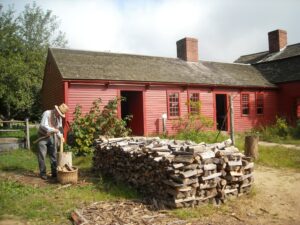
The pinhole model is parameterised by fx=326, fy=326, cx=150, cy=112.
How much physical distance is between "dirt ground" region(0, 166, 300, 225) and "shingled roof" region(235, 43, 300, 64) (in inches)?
664

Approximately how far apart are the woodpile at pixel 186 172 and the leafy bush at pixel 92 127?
5.02m

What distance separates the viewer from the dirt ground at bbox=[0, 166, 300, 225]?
6057mm

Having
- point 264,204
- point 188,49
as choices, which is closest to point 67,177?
point 264,204

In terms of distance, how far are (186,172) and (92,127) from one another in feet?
25.0

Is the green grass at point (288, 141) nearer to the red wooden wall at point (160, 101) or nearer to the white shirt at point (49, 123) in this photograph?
the red wooden wall at point (160, 101)

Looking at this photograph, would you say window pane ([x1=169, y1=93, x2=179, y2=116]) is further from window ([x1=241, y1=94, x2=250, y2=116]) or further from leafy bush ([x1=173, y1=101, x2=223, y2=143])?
window ([x1=241, y1=94, x2=250, y2=116])

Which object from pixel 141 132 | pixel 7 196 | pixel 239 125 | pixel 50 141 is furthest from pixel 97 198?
pixel 239 125

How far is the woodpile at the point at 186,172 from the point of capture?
6.70 metres

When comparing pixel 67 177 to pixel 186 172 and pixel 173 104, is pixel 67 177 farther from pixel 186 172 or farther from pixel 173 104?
pixel 173 104

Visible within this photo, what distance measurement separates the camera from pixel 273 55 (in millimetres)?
26188

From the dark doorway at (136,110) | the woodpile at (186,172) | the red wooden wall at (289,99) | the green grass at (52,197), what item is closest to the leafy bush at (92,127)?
the dark doorway at (136,110)

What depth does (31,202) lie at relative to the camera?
6824 mm

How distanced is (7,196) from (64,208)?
1626 millimetres

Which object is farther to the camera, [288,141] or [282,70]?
[282,70]
